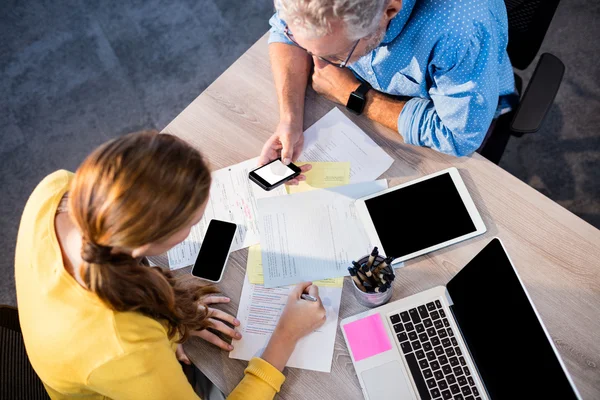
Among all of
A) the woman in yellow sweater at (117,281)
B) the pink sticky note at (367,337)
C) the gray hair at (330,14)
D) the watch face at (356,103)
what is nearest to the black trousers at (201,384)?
the woman in yellow sweater at (117,281)

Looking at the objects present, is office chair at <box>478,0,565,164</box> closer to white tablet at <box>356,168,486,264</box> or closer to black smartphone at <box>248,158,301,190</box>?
white tablet at <box>356,168,486,264</box>

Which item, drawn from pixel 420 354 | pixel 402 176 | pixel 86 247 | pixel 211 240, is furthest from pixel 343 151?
pixel 86 247

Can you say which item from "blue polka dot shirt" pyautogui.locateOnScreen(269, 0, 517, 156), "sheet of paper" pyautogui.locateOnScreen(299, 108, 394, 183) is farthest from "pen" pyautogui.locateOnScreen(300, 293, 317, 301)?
"blue polka dot shirt" pyautogui.locateOnScreen(269, 0, 517, 156)

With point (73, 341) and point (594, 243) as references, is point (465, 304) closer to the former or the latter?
point (594, 243)

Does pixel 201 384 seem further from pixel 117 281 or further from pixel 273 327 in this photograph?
pixel 117 281

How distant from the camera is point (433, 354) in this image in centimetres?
112

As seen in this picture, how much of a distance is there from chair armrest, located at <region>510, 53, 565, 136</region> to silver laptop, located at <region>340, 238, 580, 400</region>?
0.52m

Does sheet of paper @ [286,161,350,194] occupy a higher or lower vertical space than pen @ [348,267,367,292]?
higher

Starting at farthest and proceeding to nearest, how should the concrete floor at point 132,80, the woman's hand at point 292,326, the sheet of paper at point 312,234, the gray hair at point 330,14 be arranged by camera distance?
the concrete floor at point 132,80, the sheet of paper at point 312,234, the woman's hand at point 292,326, the gray hair at point 330,14

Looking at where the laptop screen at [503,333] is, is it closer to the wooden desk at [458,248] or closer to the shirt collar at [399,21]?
the wooden desk at [458,248]

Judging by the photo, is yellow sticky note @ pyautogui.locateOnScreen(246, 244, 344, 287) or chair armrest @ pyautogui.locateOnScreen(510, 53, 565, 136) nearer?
yellow sticky note @ pyautogui.locateOnScreen(246, 244, 344, 287)

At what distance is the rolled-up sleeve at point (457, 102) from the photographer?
44.7 inches

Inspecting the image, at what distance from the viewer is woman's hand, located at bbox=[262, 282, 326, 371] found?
1.12 meters

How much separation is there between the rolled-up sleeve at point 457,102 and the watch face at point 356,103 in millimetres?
112
